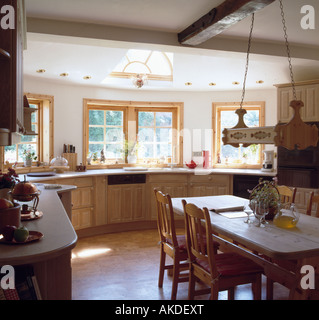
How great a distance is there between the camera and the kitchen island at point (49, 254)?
154 cm

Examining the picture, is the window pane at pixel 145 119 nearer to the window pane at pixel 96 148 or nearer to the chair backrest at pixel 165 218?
the window pane at pixel 96 148

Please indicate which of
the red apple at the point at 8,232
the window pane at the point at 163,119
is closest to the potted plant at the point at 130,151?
the window pane at the point at 163,119

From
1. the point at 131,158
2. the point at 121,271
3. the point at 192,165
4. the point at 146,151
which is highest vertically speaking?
the point at 146,151

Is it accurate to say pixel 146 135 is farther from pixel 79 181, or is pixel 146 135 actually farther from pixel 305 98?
pixel 305 98

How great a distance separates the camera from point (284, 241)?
2197mm

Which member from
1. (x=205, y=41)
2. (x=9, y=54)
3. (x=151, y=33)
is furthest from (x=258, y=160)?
(x=9, y=54)

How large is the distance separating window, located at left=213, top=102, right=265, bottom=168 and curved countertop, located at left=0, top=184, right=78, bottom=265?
4.03m

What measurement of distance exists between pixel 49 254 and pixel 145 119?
4627mm

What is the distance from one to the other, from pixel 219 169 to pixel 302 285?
142 inches

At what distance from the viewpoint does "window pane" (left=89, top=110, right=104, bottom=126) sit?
18.8 feet

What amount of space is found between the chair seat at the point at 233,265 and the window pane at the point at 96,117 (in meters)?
3.63

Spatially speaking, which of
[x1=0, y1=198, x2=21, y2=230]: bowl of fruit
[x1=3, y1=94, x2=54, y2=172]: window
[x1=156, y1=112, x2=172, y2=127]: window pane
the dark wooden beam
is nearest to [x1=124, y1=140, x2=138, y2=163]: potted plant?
[x1=156, y1=112, x2=172, y2=127]: window pane

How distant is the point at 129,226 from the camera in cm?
536

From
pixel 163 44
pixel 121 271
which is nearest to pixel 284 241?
pixel 121 271
